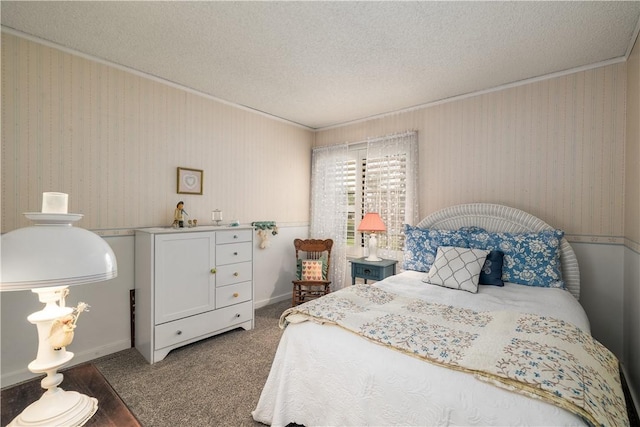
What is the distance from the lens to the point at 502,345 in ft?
4.53

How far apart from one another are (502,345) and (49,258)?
1.85 m

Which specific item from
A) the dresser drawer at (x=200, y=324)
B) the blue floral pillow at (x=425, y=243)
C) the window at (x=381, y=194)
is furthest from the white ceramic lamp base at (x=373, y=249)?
the dresser drawer at (x=200, y=324)

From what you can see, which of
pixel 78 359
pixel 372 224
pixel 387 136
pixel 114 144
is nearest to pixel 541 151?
pixel 387 136

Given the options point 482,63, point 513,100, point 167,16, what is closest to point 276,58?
point 167,16

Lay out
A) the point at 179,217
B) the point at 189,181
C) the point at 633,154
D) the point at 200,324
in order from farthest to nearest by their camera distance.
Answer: the point at 189,181 → the point at 179,217 → the point at 200,324 → the point at 633,154

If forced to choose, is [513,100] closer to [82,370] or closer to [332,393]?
[332,393]

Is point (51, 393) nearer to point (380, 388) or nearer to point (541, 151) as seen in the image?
point (380, 388)

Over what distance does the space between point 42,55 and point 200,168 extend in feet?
5.12

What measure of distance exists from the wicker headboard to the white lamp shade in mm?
3169

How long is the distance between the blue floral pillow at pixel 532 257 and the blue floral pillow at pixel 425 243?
1.05 ft

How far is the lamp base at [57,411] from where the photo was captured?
3.06ft

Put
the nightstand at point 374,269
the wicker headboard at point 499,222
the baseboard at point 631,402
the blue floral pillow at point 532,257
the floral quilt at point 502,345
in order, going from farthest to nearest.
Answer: the nightstand at point 374,269 < the wicker headboard at point 499,222 < the blue floral pillow at point 532,257 < the baseboard at point 631,402 < the floral quilt at point 502,345

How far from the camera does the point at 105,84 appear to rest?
2699mm

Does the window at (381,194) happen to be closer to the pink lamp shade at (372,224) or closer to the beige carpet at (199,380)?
the pink lamp shade at (372,224)
